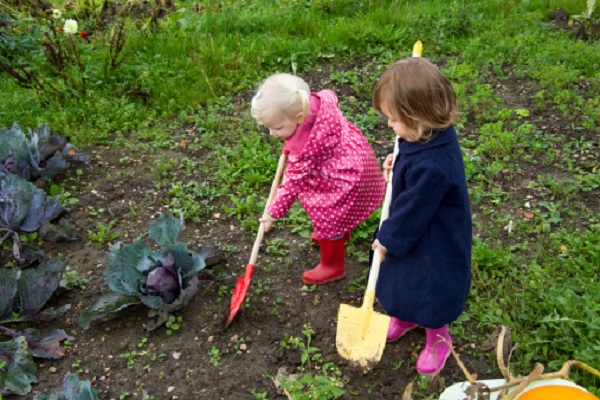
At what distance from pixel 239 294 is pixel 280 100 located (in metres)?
1.03

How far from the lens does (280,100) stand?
99.8 inches

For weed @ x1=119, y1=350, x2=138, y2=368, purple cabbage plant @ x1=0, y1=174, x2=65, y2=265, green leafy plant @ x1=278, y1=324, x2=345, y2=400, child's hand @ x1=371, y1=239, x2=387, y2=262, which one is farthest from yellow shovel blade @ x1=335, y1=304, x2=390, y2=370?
purple cabbage plant @ x1=0, y1=174, x2=65, y2=265

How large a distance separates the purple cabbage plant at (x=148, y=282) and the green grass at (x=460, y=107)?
0.71 m

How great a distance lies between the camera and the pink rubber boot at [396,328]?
9.24 ft

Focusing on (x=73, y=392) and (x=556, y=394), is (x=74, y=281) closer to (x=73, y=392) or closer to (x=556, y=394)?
(x=73, y=392)

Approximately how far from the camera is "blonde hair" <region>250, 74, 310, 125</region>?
100.0 inches

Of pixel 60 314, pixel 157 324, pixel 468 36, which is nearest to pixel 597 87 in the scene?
pixel 468 36

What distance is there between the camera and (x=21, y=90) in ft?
15.5

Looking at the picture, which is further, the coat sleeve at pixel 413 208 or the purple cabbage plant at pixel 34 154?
the purple cabbage plant at pixel 34 154

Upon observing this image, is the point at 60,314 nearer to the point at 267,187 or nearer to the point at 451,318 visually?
the point at 267,187

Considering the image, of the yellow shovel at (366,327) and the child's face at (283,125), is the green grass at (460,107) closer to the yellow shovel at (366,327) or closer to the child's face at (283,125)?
the yellow shovel at (366,327)

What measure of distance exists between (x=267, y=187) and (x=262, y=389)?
159 centimetres

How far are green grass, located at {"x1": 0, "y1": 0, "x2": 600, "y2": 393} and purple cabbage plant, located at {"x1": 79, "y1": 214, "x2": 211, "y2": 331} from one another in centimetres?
→ 71

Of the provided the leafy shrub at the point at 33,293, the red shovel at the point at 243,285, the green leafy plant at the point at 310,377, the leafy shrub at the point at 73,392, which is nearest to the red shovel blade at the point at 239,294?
the red shovel at the point at 243,285
